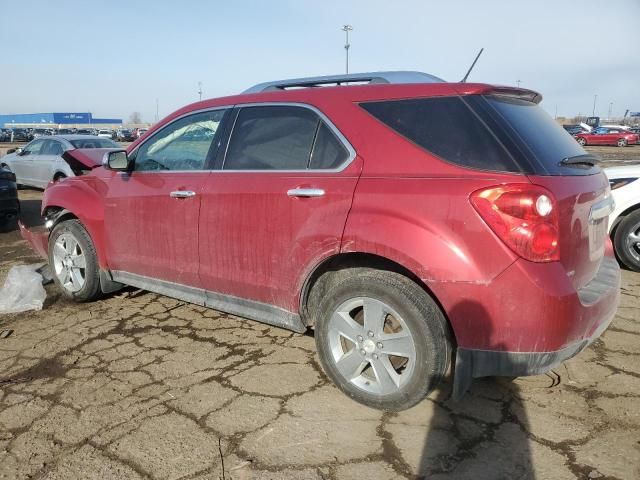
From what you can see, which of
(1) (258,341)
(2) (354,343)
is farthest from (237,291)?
(2) (354,343)

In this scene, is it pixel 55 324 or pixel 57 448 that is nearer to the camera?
pixel 57 448

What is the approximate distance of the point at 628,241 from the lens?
209 inches

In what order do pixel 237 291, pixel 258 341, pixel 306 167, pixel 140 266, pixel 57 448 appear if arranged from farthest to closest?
pixel 140 266, pixel 258 341, pixel 237 291, pixel 306 167, pixel 57 448

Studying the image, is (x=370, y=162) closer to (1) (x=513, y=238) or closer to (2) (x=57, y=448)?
(1) (x=513, y=238)

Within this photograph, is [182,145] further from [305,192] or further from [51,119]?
[51,119]

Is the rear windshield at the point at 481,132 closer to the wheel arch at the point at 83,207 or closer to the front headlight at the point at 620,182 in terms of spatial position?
the wheel arch at the point at 83,207

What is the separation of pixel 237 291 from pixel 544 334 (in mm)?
1886

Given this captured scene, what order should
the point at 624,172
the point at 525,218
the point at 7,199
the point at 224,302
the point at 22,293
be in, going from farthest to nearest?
the point at 7,199 → the point at 624,172 → the point at 22,293 → the point at 224,302 → the point at 525,218

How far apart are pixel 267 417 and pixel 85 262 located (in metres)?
2.53

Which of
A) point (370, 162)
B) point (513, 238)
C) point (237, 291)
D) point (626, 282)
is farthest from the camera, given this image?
point (626, 282)

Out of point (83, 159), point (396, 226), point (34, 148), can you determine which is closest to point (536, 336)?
point (396, 226)

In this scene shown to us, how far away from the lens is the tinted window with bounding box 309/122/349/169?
2832mm

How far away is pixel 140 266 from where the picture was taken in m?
3.98

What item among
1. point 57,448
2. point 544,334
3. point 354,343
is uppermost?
point 544,334
